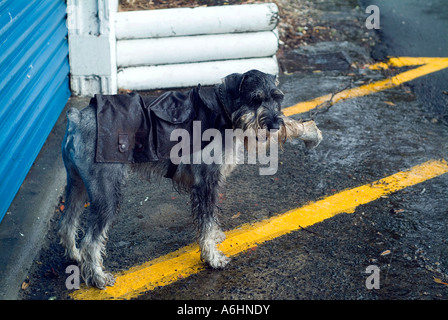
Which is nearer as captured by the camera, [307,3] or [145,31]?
[145,31]

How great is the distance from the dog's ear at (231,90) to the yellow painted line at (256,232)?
1.22m

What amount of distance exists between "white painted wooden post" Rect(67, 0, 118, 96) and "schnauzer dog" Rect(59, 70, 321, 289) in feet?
8.03

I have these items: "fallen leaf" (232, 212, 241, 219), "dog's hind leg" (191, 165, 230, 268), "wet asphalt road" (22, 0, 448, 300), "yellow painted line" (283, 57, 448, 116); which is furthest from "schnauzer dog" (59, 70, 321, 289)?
"yellow painted line" (283, 57, 448, 116)

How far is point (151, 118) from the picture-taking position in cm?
375

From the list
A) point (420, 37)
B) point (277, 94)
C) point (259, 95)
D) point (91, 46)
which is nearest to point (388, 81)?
point (420, 37)

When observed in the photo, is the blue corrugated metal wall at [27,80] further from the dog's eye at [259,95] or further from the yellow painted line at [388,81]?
the yellow painted line at [388,81]

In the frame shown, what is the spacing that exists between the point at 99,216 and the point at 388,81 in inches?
194

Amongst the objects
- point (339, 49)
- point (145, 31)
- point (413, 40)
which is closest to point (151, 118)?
point (145, 31)

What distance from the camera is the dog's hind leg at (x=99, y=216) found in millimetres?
3605

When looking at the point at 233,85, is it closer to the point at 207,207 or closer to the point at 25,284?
the point at 207,207

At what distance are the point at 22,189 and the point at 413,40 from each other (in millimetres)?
6620

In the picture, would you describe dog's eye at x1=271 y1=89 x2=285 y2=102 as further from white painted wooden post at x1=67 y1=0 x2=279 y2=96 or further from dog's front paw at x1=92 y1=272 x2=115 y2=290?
white painted wooden post at x1=67 y1=0 x2=279 y2=96
